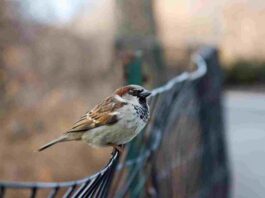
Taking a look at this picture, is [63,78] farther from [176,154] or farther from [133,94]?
[133,94]

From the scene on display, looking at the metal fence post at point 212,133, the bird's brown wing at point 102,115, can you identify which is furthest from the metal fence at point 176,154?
the bird's brown wing at point 102,115

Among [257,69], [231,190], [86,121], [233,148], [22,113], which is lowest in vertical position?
[257,69]

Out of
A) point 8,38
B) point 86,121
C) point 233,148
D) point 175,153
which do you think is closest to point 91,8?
point 8,38

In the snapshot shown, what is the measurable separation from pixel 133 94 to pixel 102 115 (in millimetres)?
120

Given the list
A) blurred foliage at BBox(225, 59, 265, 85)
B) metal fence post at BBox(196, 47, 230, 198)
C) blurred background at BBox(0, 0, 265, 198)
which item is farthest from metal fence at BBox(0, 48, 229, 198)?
blurred foliage at BBox(225, 59, 265, 85)

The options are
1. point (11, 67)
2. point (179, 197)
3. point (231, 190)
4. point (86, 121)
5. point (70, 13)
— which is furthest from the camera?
point (70, 13)

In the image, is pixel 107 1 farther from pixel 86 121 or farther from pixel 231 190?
pixel 86 121

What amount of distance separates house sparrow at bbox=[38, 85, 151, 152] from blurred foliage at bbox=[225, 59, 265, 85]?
14.9 meters

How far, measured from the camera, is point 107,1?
33.7 feet

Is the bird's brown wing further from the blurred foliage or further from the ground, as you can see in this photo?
the blurred foliage

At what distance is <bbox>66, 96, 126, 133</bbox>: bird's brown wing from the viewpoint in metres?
2.36

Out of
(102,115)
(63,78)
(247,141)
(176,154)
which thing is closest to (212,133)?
(176,154)

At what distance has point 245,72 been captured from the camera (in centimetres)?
1738

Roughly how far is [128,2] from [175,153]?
260 inches
